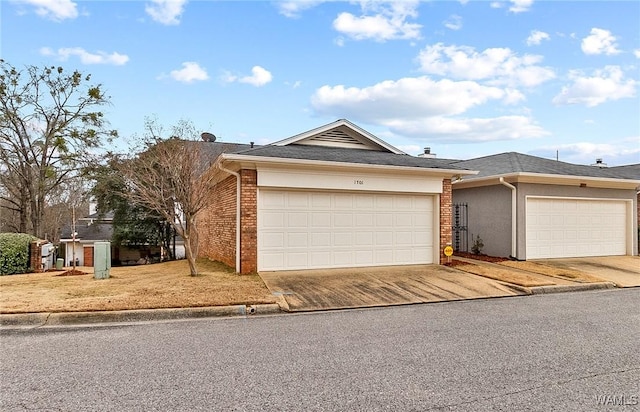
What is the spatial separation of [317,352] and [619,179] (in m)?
14.3

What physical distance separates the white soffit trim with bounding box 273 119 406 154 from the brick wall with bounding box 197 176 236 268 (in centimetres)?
234

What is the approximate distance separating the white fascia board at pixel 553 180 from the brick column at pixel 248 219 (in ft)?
26.5

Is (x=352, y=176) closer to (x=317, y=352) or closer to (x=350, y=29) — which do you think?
(x=350, y=29)

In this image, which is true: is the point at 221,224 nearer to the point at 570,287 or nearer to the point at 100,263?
the point at 100,263

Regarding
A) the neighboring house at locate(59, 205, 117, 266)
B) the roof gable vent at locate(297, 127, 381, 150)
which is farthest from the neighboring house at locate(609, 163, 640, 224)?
the neighboring house at locate(59, 205, 117, 266)

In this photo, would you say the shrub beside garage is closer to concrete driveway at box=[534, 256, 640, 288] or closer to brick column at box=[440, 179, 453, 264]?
brick column at box=[440, 179, 453, 264]

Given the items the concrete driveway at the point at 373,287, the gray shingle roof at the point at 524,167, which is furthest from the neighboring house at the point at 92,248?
the gray shingle roof at the point at 524,167

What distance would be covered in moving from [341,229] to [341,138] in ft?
11.6

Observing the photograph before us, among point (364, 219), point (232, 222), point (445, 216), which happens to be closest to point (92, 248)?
point (232, 222)

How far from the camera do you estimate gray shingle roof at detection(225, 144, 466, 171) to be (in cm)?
963

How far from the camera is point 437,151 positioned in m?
19.6

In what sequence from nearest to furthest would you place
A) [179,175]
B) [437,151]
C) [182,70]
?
[179,175] → [182,70] → [437,151]

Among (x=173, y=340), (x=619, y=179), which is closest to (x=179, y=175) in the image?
(x=173, y=340)

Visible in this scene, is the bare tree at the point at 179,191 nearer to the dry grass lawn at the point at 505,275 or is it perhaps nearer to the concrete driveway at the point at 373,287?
the concrete driveway at the point at 373,287
